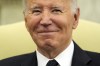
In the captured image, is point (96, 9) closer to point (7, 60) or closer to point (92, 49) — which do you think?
point (92, 49)

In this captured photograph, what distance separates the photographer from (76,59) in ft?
4.80

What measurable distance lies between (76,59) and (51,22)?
0.22 meters

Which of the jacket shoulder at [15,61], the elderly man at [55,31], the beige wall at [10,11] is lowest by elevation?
the beige wall at [10,11]

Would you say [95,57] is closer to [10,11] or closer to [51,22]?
[51,22]

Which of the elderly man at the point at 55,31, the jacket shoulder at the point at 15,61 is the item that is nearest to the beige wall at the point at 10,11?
the jacket shoulder at the point at 15,61

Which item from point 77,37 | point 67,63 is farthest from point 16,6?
point 67,63

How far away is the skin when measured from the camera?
1.37 meters

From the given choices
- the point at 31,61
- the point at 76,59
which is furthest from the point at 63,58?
the point at 31,61

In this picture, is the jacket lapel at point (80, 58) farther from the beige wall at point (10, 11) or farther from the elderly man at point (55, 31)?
the beige wall at point (10, 11)

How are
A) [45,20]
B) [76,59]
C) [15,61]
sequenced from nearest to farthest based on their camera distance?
[45,20]
[76,59]
[15,61]

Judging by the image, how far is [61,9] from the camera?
1.40 metres

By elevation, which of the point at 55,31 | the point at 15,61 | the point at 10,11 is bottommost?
the point at 10,11

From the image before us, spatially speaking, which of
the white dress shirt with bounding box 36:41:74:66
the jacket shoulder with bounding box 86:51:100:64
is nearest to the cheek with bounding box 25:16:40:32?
the white dress shirt with bounding box 36:41:74:66

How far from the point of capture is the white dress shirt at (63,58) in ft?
4.74
